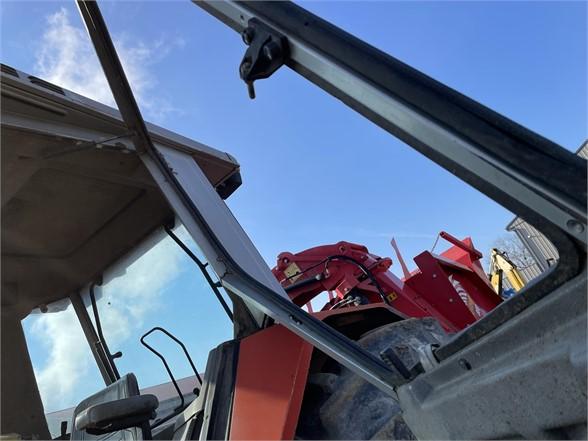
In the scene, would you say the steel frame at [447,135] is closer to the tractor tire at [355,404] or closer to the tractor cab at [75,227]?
the tractor tire at [355,404]

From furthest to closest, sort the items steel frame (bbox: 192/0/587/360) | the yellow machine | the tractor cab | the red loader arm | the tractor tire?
the yellow machine, the red loader arm, the tractor cab, the tractor tire, steel frame (bbox: 192/0/587/360)

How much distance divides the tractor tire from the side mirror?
56cm

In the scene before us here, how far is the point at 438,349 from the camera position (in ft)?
3.58

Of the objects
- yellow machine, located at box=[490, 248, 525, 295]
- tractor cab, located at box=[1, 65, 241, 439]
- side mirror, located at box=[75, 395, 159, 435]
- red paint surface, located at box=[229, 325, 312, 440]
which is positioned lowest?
yellow machine, located at box=[490, 248, 525, 295]

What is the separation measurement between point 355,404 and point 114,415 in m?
0.82

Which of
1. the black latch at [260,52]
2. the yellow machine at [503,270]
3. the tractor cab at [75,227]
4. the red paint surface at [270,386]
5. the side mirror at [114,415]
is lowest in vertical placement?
the yellow machine at [503,270]

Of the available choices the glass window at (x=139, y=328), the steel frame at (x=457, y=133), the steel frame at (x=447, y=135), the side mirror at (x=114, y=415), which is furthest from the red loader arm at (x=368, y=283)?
the steel frame at (x=457, y=133)

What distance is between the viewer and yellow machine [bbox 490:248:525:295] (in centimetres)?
582

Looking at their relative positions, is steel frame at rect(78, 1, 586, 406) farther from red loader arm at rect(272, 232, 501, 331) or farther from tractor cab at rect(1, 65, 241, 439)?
red loader arm at rect(272, 232, 501, 331)

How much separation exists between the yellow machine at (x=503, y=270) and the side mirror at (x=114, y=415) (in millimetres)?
4995

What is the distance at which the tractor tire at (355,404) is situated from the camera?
151cm

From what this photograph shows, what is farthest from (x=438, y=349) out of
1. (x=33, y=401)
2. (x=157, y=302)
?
(x=33, y=401)

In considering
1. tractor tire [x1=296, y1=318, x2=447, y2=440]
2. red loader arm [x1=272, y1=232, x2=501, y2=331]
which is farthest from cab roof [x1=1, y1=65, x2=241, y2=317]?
tractor tire [x1=296, y1=318, x2=447, y2=440]

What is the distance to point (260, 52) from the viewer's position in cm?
101
